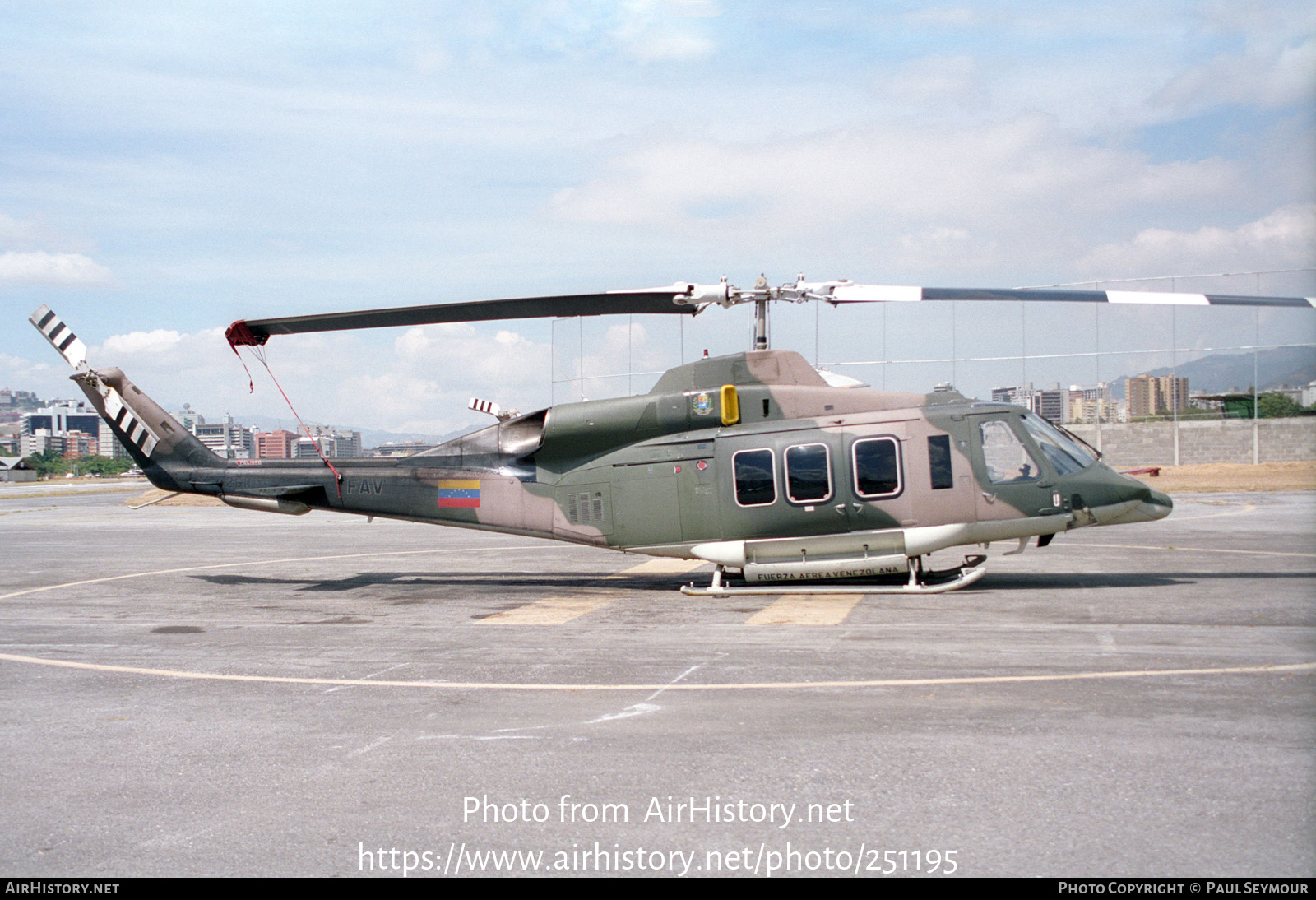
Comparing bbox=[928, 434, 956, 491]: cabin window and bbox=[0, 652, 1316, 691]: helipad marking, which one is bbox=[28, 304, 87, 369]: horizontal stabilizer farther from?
bbox=[928, 434, 956, 491]: cabin window

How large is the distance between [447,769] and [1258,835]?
4542 millimetres

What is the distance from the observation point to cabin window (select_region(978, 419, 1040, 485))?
12969mm

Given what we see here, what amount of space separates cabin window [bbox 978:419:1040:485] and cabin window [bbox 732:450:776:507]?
294 cm

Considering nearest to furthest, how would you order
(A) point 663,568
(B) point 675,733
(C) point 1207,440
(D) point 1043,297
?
(B) point 675,733 → (D) point 1043,297 → (A) point 663,568 → (C) point 1207,440

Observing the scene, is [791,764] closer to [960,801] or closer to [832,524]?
[960,801]

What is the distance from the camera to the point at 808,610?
12109mm

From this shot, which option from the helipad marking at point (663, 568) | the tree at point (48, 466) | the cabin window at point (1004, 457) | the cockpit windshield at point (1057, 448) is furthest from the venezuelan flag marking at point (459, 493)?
the tree at point (48, 466)

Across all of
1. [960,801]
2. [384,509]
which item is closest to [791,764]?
[960,801]

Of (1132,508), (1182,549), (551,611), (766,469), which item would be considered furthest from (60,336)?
(1182,549)

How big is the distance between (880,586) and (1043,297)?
14.9ft

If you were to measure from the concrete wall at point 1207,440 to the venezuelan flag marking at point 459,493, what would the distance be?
43.0 m

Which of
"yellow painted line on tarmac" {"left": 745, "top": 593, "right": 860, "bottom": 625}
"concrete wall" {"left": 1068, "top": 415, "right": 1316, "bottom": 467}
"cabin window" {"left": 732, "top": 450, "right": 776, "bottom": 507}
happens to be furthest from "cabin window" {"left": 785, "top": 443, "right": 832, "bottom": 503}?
"concrete wall" {"left": 1068, "top": 415, "right": 1316, "bottom": 467}

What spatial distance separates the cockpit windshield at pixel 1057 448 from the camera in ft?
42.9

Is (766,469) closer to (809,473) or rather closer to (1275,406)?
(809,473)
